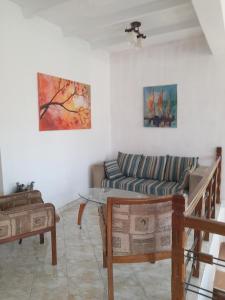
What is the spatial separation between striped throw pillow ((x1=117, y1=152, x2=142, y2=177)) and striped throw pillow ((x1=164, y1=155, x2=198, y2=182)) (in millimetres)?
562

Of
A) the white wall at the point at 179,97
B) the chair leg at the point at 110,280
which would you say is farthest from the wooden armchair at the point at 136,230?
the white wall at the point at 179,97

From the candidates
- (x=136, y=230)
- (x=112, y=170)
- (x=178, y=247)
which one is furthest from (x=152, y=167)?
(x=178, y=247)

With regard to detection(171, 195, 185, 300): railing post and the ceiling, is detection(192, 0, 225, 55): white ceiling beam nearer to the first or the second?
the ceiling

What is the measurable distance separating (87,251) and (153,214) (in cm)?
118

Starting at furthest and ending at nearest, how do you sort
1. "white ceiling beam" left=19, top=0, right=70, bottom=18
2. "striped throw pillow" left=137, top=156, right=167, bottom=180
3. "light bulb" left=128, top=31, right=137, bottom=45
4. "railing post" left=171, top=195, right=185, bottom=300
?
"striped throw pillow" left=137, top=156, right=167, bottom=180, "light bulb" left=128, top=31, right=137, bottom=45, "white ceiling beam" left=19, top=0, right=70, bottom=18, "railing post" left=171, top=195, right=185, bottom=300

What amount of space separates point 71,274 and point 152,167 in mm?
2518

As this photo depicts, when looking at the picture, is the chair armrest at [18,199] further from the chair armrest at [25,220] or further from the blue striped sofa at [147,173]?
the blue striped sofa at [147,173]

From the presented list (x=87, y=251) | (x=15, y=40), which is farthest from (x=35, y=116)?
(x=87, y=251)

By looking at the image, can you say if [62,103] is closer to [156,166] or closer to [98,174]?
[98,174]

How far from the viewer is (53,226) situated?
7.68 feet

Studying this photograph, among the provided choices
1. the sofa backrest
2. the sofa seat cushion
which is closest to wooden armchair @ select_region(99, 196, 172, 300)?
the sofa seat cushion

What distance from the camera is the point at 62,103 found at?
12.2 feet

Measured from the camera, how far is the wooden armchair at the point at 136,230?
69.1 inches

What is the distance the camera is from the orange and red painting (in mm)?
3398
